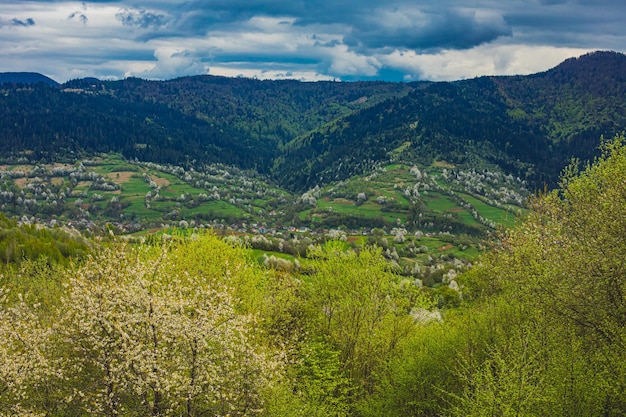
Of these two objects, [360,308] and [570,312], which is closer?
[570,312]

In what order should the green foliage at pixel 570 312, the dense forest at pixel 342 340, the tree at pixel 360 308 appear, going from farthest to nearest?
the tree at pixel 360 308 < the dense forest at pixel 342 340 < the green foliage at pixel 570 312

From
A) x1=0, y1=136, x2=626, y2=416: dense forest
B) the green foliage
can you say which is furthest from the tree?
the green foliage

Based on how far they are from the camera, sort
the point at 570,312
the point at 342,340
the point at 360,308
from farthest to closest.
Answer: the point at 360,308
the point at 342,340
the point at 570,312

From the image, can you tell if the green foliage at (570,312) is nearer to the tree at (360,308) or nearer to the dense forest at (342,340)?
the dense forest at (342,340)

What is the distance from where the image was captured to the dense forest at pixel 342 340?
79.6 feet

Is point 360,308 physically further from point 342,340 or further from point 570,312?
point 570,312

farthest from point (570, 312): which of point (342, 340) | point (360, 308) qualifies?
point (342, 340)

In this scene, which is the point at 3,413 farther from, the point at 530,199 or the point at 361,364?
the point at 530,199

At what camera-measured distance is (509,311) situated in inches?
1394

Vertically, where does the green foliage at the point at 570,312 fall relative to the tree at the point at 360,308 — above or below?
above

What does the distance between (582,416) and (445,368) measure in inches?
462

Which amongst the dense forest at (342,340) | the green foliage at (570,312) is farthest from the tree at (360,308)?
the green foliage at (570,312)

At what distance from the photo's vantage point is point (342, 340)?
131ft

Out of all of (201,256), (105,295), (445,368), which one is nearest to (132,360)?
(105,295)
